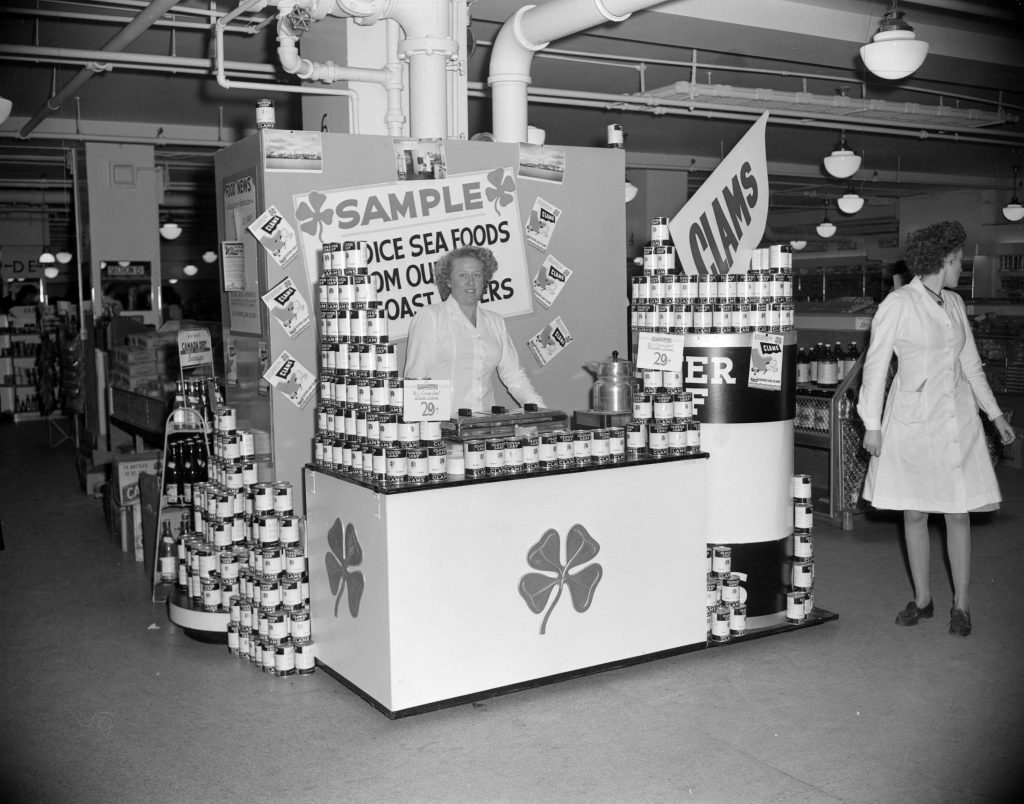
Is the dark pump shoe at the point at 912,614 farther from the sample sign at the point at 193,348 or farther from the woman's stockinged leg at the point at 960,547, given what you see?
the sample sign at the point at 193,348

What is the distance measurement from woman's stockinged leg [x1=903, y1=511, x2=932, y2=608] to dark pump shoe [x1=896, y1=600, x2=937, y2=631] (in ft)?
0.08

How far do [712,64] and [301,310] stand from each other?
6.12 metres

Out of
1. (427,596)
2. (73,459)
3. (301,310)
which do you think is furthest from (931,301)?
(73,459)

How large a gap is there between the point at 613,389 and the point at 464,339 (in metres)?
0.88

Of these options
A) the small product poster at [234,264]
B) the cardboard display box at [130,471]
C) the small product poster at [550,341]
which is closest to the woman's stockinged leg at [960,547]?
the small product poster at [550,341]

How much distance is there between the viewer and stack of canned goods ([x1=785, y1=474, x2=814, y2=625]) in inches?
182

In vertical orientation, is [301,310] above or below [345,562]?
above

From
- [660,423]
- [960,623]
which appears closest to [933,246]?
[660,423]

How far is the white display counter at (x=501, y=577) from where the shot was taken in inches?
145

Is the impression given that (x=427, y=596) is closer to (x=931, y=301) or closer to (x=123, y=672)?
(x=123, y=672)

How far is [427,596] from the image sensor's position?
3.68 m

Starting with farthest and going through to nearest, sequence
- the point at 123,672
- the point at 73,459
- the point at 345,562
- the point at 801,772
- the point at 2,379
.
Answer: the point at 2,379
the point at 73,459
the point at 123,672
the point at 345,562
the point at 801,772

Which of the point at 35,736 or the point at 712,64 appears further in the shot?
the point at 712,64

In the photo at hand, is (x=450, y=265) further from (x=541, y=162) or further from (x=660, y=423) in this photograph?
(x=660, y=423)
